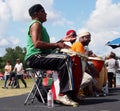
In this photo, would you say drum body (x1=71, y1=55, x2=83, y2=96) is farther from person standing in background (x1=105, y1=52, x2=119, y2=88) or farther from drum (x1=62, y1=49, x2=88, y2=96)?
person standing in background (x1=105, y1=52, x2=119, y2=88)

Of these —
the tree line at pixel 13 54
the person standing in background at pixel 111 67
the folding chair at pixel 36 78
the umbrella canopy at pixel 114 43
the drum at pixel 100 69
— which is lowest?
the folding chair at pixel 36 78

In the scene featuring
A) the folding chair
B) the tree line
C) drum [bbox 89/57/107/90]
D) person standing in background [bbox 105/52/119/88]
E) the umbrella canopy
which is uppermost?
the tree line

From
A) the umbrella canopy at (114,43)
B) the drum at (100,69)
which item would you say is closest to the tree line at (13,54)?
the umbrella canopy at (114,43)

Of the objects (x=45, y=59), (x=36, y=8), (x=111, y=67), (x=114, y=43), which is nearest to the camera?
(x=45, y=59)

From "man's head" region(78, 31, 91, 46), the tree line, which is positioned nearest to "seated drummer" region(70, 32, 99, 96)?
"man's head" region(78, 31, 91, 46)

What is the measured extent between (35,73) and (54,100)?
558mm

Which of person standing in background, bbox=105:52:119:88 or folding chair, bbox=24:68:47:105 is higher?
person standing in background, bbox=105:52:119:88

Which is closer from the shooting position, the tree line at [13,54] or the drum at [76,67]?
the drum at [76,67]

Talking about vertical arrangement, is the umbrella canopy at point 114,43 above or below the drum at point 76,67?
above

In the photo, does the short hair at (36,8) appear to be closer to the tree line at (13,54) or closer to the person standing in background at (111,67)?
the person standing in background at (111,67)

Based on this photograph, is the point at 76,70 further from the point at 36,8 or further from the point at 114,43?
the point at 114,43

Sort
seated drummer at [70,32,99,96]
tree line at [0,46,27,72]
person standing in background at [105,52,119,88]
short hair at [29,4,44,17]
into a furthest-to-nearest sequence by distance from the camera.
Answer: tree line at [0,46,27,72] < person standing in background at [105,52,119,88] < seated drummer at [70,32,99,96] < short hair at [29,4,44,17]

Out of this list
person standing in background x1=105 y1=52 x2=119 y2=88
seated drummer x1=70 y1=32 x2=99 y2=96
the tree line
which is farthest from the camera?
the tree line

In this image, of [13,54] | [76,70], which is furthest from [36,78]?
[13,54]
